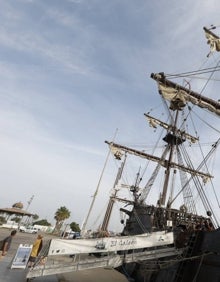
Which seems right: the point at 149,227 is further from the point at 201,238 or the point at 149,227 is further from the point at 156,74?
the point at 156,74

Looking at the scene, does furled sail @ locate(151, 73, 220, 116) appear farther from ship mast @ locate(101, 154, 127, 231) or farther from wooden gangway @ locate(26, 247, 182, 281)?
ship mast @ locate(101, 154, 127, 231)

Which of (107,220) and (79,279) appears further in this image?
(107,220)

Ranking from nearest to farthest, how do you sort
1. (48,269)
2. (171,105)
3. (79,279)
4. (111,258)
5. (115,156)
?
(48,269), (111,258), (79,279), (171,105), (115,156)

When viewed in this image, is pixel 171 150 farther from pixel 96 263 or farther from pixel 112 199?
pixel 96 263

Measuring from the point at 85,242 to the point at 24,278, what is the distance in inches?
88.1

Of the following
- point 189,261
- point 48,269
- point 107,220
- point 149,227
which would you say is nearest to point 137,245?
point 189,261

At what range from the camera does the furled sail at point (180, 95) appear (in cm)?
1525

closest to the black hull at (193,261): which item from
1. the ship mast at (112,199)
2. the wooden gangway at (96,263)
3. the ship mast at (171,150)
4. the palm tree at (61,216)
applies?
the wooden gangway at (96,263)

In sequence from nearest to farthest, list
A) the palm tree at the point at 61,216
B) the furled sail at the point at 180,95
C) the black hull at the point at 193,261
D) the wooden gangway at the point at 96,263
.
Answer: the black hull at the point at 193,261, the wooden gangway at the point at 96,263, the furled sail at the point at 180,95, the palm tree at the point at 61,216

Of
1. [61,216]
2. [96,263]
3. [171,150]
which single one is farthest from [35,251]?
[61,216]

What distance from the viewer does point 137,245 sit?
968 cm

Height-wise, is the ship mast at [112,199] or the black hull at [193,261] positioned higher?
the ship mast at [112,199]

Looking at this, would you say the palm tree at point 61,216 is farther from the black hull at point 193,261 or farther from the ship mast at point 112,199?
the black hull at point 193,261

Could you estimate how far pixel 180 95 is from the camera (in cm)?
1609
